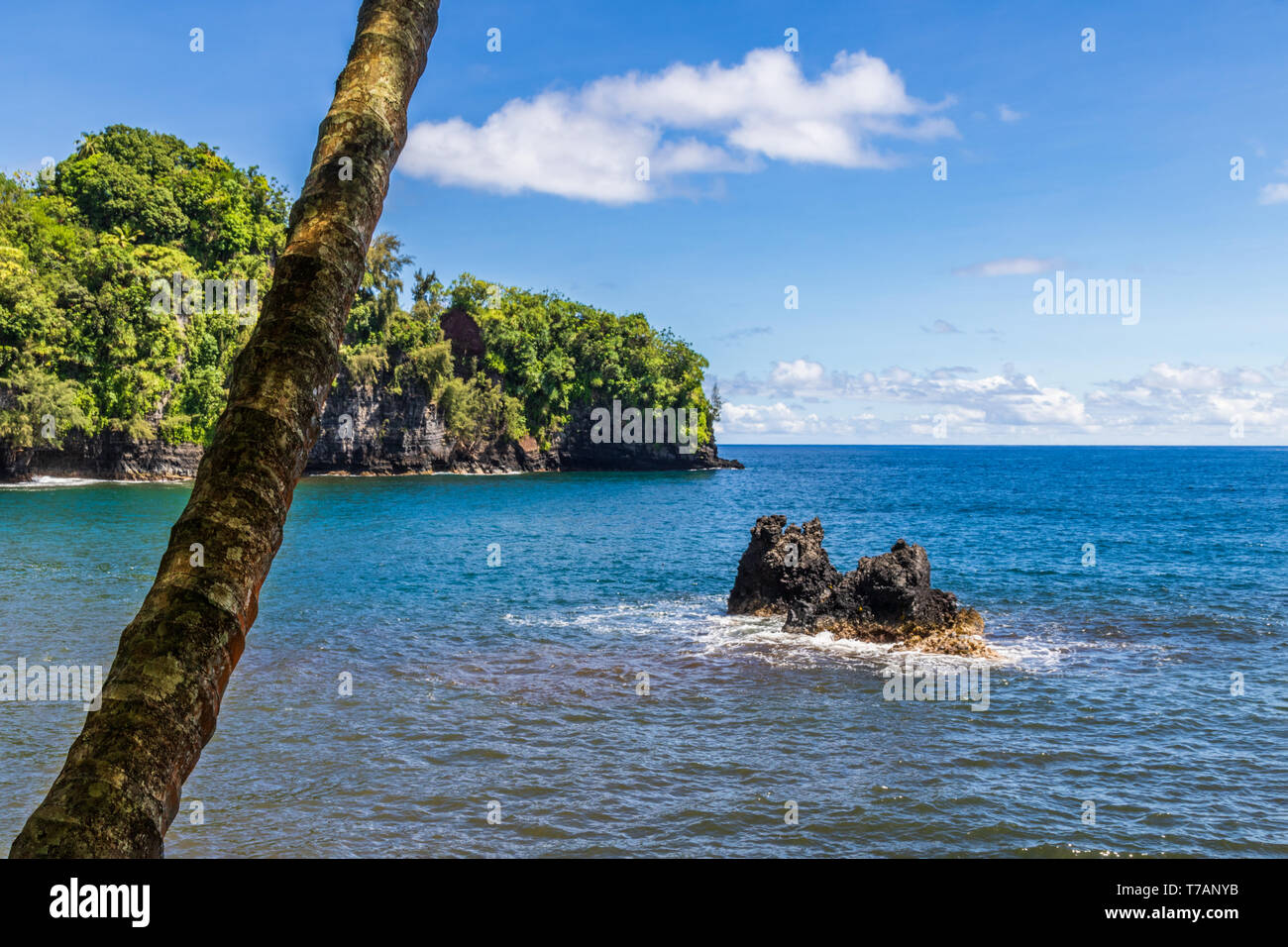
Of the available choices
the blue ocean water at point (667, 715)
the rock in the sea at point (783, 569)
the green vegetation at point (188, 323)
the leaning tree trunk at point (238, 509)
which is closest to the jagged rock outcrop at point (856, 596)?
the rock in the sea at point (783, 569)

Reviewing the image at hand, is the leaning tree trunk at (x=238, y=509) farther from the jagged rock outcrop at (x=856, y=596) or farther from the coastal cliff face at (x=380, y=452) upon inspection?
the coastal cliff face at (x=380, y=452)

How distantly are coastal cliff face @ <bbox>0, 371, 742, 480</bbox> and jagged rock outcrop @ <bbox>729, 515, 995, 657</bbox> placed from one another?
38289 mm

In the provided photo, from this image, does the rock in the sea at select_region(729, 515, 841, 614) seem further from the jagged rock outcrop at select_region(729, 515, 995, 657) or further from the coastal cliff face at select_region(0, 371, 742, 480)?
Answer: the coastal cliff face at select_region(0, 371, 742, 480)

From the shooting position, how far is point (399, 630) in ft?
74.0

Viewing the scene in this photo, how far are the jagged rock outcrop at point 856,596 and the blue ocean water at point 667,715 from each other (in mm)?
966

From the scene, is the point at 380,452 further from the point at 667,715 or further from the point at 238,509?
the point at 238,509

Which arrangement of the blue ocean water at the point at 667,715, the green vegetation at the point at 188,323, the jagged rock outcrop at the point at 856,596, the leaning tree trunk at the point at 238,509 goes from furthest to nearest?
the green vegetation at the point at 188,323, the jagged rock outcrop at the point at 856,596, the blue ocean water at the point at 667,715, the leaning tree trunk at the point at 238,509

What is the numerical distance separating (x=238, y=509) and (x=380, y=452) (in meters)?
86.4

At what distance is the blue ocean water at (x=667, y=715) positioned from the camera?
11.2 meters

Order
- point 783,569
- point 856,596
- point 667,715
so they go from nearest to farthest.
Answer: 1. point 667,715
2. point 856,596
3. point 783,569

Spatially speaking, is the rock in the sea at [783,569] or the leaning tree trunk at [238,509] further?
the rock in the sea at [783,569]

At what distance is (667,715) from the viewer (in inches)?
617

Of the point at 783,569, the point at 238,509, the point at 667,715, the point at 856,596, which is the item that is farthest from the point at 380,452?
the point at 238,509
